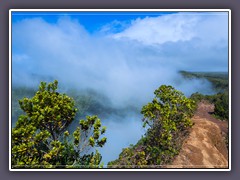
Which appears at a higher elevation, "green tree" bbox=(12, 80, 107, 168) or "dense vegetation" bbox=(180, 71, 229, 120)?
"dense vegetation" bbox=(180, 71, 229, 120)

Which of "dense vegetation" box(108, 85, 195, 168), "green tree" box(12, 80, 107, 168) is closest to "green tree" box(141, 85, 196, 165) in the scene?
"dense vegetation" box(108, 85, 195, 168)

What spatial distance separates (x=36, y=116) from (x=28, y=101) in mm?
268

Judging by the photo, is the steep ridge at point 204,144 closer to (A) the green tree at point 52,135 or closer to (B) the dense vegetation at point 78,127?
(B) the dense vegetation at point 78,127

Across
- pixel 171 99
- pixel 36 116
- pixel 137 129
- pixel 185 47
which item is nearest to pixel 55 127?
pixel 36 116

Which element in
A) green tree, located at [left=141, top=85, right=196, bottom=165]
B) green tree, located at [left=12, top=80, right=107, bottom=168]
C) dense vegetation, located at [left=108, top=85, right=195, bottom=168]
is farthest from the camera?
green tree, located at [left=141, top=85, right=196, bottom=165]

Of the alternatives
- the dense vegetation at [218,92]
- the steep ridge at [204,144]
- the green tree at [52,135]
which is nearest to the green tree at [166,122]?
the steep ridge at [204,144]

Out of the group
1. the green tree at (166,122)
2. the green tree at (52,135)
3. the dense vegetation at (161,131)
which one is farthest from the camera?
the green tree at (166,122)

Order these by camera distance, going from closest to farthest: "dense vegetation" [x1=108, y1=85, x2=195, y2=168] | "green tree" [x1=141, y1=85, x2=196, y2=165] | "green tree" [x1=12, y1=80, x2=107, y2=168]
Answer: "green tree" [x1=12, y1=80, x2=107, y2=168]
"dense vegetation" [x1=108, y1=85, x2=195, y2=168]
"green tree" [x1=141, y1=85, x2=196, y2=165]

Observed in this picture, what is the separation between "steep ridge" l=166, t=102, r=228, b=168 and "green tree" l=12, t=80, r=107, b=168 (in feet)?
4.37

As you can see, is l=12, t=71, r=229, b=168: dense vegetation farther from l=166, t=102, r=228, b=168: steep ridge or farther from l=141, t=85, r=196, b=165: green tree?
l=166, t=102, r=228, b=168: steep ridge

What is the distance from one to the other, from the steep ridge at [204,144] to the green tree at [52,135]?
1331mm

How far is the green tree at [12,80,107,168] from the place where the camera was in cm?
602

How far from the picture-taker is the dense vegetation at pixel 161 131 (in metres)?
6.30

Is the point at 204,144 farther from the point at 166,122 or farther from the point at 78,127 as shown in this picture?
the point at 78,127
